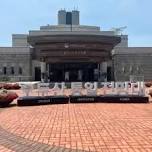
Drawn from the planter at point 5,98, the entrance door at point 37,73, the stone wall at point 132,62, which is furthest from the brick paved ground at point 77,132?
the stone wall at point 132,62

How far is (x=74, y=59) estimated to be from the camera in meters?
64.3

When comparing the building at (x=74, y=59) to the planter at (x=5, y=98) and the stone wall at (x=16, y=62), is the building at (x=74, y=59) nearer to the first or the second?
the stone wall at (x=16, y=62)

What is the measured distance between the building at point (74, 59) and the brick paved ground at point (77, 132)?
151 feet

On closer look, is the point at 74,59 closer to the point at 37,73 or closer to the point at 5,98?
the point at 37,73

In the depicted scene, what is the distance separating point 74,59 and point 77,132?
52.5m

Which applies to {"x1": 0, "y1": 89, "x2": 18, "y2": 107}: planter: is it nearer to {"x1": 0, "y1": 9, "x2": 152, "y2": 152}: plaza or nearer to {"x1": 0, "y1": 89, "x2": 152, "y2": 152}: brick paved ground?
{"x1": 0, "y1": 9, "x2": 152, "y2": 152}: plaza

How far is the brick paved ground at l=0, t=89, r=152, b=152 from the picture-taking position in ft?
32.7

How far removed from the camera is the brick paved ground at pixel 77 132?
996 centimetres

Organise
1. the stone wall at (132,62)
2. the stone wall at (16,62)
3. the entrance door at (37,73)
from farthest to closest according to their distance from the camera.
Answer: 1. the stone wall at (132,62)
2. the entrance door at (37,73)
3. the stone wall at (16,62)

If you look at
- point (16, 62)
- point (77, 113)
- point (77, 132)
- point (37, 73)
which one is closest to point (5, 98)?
point (77, 113)

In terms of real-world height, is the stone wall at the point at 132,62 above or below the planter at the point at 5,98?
above

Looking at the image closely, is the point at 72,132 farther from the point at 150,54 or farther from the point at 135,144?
the point at 150,54

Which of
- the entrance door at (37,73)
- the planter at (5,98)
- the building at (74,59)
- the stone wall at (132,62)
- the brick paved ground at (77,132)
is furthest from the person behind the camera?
the stone wall at (132,62)

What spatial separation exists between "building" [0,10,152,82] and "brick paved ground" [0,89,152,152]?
46.0 meters
